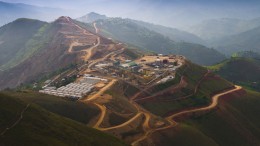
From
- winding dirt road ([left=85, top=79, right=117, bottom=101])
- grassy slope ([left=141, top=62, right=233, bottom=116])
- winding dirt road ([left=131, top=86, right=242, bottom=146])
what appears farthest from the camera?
grassy slope ([left=141, top=62, right=233, bottom=116])

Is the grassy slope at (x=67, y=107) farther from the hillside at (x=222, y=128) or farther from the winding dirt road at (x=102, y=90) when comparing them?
the hillside at (x=222, y=128)

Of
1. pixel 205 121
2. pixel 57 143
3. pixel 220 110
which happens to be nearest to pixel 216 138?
pixel 205 121

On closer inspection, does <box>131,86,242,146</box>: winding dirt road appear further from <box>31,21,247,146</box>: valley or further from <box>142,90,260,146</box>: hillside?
<box>142,90,260,146</box>: hillside

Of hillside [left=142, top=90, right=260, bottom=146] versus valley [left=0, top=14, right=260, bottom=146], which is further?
hillside [left=142, top=90, right=260, bottom=146]

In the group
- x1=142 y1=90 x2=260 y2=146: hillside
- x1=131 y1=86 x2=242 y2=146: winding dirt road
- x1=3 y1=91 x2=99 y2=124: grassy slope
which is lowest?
x1=142 y1=90 x2=260 y2=146: hillside

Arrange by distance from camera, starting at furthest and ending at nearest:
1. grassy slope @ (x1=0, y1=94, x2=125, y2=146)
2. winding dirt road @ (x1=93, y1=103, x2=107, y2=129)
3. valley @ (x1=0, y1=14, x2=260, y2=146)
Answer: winding dirt road @ (x1=93, y1=103, x2=107, y2=129), valley @ (x1=0, y1=14, x2=260, y2=146), grassy slope @ (x1=0, y1=94, x2=125, y2=146)

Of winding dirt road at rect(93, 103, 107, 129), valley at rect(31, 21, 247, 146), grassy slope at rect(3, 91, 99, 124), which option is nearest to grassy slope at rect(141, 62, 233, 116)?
valley at rect(31, 21, 247, 146)

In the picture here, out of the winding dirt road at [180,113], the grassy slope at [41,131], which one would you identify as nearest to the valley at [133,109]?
the grassy slope at [41,131]
